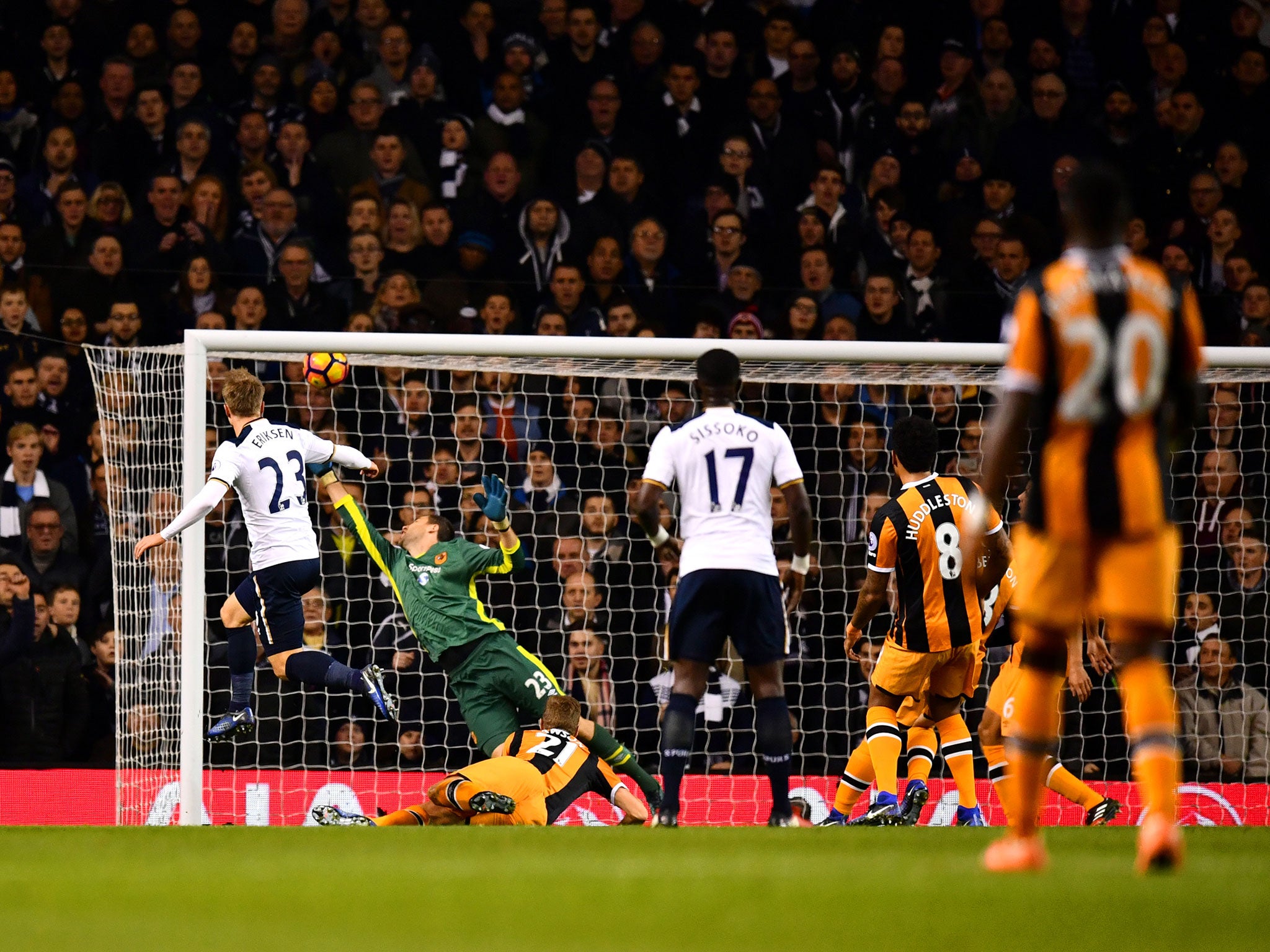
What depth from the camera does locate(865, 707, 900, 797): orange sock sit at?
27.5ft

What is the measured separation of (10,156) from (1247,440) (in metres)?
9.25

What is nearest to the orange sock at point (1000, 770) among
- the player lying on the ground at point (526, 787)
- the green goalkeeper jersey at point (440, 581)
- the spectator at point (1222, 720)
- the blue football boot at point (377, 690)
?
the player lying on the ground at point (526, 787)

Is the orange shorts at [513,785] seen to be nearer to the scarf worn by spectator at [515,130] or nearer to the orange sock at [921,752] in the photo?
the orange sock at [921,752]

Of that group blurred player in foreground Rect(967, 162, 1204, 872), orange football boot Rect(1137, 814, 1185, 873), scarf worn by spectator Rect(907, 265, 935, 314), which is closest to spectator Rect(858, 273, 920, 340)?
scarf worn by spectator Rect(907, 265, 935, 314)

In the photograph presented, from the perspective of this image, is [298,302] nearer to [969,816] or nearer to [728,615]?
[728,615]

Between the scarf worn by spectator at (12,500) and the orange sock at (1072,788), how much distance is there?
6433 millimetres

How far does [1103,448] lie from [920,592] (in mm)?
4112

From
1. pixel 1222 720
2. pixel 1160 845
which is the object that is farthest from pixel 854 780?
pixel 1160 845

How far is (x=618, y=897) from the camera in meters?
4.29

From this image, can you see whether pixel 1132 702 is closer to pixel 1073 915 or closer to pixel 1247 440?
pixel 1073 915

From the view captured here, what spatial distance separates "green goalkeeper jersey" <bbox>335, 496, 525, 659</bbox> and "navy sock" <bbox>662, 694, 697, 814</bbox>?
100 inches

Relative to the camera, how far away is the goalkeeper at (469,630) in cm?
953

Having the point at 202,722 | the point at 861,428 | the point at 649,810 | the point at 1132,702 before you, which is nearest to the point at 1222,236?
the point at 861,428

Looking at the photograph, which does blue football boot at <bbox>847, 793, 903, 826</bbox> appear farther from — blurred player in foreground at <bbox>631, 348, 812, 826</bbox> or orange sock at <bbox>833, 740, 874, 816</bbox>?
blurred player in foreground at <bbox>631, 348, 812, 826</bbox>
